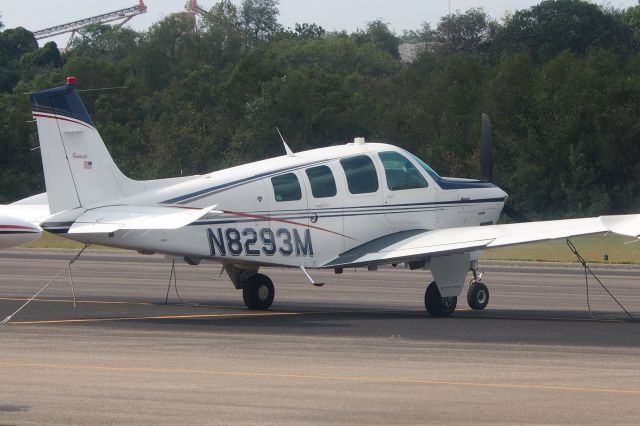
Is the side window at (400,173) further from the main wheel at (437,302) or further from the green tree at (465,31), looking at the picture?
the green tree at (465,31)

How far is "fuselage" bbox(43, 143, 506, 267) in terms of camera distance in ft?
58.4

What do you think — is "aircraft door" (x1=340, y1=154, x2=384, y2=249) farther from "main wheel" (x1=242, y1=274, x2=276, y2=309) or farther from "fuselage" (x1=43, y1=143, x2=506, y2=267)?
"main wheel" (x1=242, y1=274, x2=276, y2=309)

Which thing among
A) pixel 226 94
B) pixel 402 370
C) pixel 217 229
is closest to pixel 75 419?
pixel 402 370

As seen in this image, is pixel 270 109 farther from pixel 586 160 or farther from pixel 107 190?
pixel 107 190

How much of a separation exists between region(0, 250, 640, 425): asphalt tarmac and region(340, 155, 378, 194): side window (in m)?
2.05

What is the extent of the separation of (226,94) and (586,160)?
813 inches

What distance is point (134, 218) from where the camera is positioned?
16969 millimetres

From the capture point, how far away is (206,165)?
6209 cm

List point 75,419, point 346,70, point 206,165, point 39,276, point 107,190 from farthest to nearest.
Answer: point 346,70, point 206,165, point 39,276, point 107,190, point 75,419

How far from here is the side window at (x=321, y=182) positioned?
62.4 ft

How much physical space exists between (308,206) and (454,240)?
2.34 m

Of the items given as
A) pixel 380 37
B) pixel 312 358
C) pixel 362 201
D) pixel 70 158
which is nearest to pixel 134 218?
pixel 70 158

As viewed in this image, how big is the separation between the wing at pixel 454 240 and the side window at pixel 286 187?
4.09ft

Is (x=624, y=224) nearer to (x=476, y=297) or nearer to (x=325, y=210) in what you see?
(x=476, y=297)
